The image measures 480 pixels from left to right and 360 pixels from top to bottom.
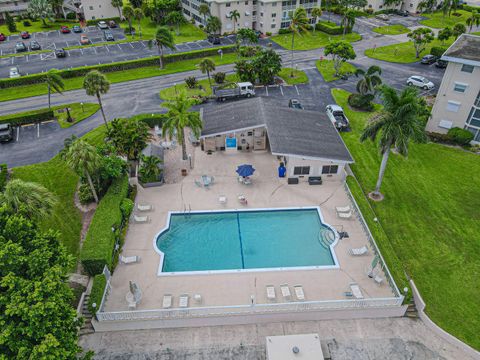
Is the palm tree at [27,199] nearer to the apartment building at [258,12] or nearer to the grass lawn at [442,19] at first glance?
the apartment building at [258,12]

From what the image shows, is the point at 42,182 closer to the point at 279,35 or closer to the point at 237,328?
the point at 237,328

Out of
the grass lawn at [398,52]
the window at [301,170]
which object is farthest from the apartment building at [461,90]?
the grass lawn at [398,52]

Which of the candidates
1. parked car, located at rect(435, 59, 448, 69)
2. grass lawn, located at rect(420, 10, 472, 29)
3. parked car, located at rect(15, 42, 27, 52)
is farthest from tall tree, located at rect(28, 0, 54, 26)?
grass lawn, located at rect(420, 10, 472, 29)

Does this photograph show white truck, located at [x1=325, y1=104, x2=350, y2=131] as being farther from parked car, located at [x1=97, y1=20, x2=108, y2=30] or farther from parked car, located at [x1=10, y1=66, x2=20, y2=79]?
parked car, located at [x1=97, y1=20, x2=108, y2=30]

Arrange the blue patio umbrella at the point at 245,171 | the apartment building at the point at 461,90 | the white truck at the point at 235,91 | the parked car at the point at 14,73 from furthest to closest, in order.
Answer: the parked car at the point at 14,73 → the white truck at the point at 235,91 → the apartment building at the point at 461,90 → the blue patio umbrella at the point at 245,171

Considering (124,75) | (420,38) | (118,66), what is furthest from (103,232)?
(420,38)

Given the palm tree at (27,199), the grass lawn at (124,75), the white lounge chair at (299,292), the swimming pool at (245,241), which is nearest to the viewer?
the palm tree at (27,199)
